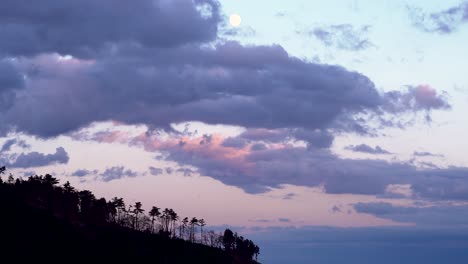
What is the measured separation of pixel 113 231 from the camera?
197 meters

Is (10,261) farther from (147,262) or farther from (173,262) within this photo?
(173,262)

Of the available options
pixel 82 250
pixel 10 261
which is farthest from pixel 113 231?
pixel 10 261

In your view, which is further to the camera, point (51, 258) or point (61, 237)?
point (61, 237)

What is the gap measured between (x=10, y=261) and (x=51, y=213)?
4111 cm

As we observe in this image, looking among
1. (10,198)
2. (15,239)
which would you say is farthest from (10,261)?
(10,198)

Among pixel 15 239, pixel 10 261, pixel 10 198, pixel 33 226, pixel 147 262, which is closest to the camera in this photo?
pixel 10 261

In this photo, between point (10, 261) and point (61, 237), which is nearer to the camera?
point (10, 261)

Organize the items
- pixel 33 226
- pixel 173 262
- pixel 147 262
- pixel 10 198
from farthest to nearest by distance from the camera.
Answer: pixel 173 262 → pixel 147 262 → pixel 10 198 → pixel 33 226

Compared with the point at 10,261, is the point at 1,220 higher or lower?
higher

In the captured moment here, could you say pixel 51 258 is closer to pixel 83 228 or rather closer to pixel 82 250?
pixel 82 250

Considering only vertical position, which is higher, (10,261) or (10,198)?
(10,198)

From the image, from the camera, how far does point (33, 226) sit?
156125 millimetres

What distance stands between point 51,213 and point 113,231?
2942 centimetres

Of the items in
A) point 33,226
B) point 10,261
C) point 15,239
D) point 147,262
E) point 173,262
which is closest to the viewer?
point 10,261
